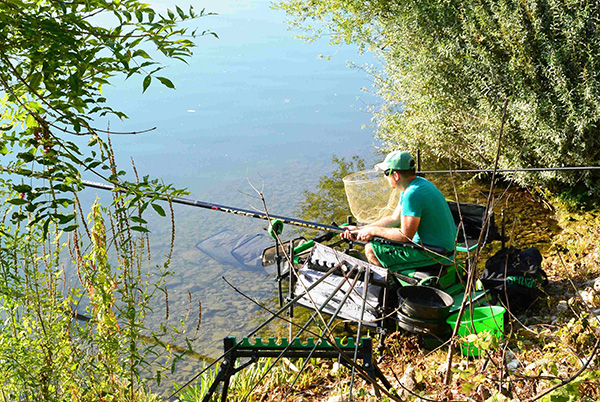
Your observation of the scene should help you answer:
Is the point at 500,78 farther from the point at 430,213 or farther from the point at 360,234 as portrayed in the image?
the point at 360,234

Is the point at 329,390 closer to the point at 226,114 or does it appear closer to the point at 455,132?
the point at 455,132

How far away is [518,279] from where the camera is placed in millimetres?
3902

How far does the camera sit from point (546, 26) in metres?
5.85

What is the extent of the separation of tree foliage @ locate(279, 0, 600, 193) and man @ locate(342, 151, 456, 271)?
140cm

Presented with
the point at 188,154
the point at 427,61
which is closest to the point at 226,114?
the point at 188,154

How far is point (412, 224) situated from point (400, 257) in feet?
0.89

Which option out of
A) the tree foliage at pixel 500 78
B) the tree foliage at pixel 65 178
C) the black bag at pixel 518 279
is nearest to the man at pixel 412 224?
the black bag at pixel 518 279

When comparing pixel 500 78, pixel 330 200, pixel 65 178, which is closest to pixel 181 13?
pixel 65 178

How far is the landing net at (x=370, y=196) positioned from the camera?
196 inches

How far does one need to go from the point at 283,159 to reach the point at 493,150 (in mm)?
4436

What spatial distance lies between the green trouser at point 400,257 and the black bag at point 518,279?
1.05 feet

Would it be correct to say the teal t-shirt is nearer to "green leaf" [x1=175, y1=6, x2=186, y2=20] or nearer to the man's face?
the man's face

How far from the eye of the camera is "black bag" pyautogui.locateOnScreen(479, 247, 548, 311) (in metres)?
3.88

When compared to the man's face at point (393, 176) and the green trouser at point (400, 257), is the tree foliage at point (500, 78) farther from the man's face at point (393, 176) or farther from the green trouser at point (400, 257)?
the green trouser at point (400, 257)
